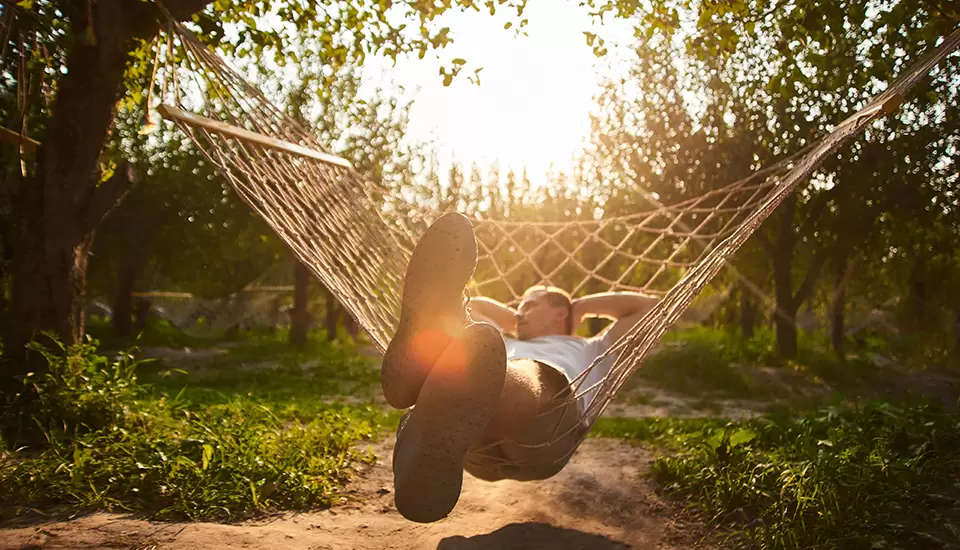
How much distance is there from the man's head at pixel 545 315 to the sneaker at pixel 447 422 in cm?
110

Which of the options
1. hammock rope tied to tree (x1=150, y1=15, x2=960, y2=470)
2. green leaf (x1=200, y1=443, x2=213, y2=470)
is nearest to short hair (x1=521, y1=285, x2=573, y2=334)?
hammock rope tied to tree (x1=150, y1=15, x2=960, y2=470)

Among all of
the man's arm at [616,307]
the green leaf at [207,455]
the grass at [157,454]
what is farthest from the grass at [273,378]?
the man's arm at [616,307]

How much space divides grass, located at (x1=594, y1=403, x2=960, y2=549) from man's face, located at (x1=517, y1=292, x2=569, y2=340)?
0.70 m

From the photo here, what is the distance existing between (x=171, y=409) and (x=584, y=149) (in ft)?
22.6

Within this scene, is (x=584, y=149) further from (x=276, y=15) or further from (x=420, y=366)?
(x=420, y=366)

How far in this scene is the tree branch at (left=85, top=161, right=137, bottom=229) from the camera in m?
3.01

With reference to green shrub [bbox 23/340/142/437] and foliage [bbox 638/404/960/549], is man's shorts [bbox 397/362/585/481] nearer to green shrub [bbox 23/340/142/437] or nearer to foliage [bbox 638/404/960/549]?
foliage [bbox 638/404/960/549]

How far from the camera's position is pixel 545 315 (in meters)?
2.65

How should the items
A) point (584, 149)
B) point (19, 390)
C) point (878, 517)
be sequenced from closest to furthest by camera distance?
point (878, 517) < point (19, 390) < point (584, 149)

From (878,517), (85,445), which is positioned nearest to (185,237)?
(85,445)

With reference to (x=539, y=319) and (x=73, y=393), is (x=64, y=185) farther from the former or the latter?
(x=539, y=319)

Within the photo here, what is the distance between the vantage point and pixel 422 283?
1.60 meters

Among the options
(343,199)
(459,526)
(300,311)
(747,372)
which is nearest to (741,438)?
(459,526)

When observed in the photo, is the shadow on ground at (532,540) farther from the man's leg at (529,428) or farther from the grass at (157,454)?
the grass at (157,454)
